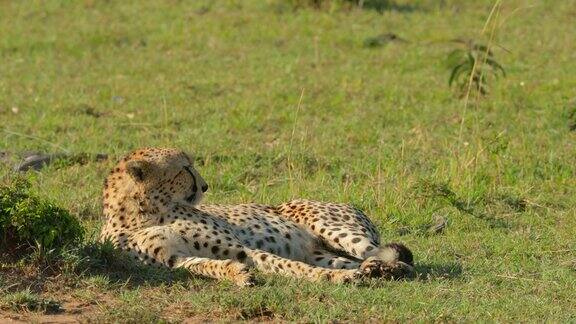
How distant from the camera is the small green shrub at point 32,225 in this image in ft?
19.9

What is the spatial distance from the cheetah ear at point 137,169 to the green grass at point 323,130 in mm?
748

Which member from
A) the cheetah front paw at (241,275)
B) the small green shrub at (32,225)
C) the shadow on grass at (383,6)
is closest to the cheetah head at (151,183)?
the small green shrub at (32,225)

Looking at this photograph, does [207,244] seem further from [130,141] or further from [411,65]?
[411,65]

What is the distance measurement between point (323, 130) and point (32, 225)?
497cm

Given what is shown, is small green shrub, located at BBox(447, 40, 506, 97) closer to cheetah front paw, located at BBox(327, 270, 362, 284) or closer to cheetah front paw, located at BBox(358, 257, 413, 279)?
cheetah front paw, located at BBox(358, 257, 413, 279)

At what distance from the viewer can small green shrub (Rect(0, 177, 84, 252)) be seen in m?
6.07

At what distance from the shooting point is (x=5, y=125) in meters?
10.8

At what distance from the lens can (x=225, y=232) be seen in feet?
21.8

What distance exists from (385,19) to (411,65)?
2306mm

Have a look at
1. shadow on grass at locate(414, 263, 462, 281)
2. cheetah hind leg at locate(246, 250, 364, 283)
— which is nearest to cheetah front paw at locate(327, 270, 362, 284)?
cheetah hind leg at locate(246, 250, 364, 283)

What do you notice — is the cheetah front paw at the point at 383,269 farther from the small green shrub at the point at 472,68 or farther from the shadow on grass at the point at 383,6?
the shadow on grass at the point at 383,6

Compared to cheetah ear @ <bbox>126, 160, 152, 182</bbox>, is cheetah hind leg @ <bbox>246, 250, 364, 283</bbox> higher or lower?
lower

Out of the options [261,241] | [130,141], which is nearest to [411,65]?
[130,141]

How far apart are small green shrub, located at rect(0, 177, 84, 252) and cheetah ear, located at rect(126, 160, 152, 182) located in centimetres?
54
